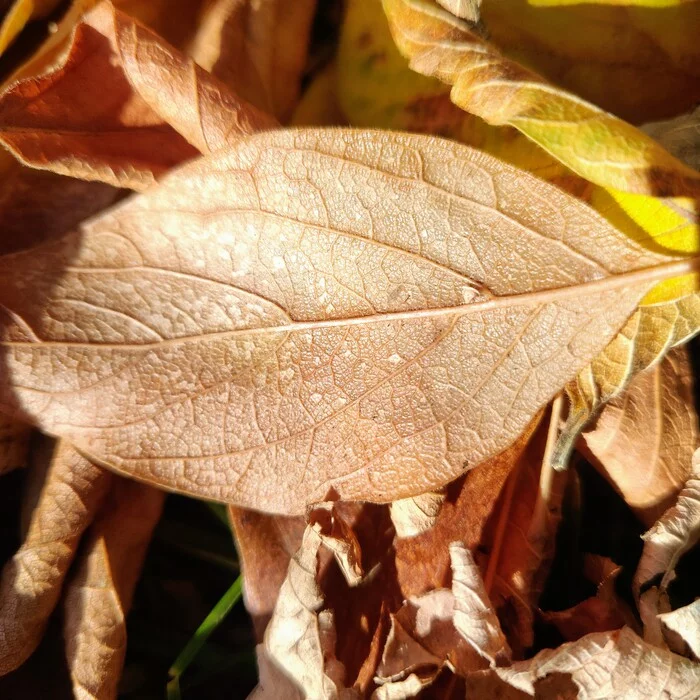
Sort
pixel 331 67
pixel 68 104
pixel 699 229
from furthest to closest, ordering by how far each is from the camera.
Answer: pixel 331 67 → pixel 68 104 → pixel 699 229

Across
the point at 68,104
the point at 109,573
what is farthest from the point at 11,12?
the point at 109,573

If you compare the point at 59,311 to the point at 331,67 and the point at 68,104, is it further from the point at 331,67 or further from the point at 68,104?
the point at 331,67

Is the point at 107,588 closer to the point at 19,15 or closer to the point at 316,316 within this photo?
the point at 316,316

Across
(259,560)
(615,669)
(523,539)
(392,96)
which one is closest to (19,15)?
(392,96)

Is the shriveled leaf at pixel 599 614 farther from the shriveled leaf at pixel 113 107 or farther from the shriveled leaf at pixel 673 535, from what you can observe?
the shriveled leaf at pixel 113 107

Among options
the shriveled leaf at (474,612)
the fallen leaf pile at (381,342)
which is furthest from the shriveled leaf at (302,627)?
the shriveled leaf at (474,612)

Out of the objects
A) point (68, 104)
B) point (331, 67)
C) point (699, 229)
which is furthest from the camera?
point (331, 67)
